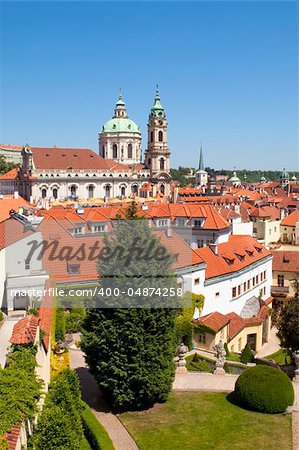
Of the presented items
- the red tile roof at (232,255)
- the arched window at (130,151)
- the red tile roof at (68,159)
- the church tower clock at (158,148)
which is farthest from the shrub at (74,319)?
the arched window at (130,151)

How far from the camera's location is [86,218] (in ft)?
162

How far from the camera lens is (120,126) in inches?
5359

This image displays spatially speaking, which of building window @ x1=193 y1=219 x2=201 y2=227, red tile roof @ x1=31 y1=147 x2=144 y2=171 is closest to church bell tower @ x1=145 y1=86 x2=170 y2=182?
red tile roof @ x1=31 y1=147 x2=144 y2=171

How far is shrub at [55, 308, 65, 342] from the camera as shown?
993 inches

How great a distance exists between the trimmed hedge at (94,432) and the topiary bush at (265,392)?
637 centimetres

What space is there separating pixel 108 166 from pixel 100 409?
326ft

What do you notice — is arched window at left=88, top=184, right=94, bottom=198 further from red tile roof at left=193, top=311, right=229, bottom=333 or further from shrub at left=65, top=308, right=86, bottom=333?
shrub at left=65, top=308, right=86, bottom=333

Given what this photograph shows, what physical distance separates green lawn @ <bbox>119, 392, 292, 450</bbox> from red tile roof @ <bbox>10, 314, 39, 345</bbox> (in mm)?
5955

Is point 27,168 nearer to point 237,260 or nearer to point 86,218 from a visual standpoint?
point 86,218

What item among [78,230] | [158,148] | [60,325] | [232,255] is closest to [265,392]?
[60,325]

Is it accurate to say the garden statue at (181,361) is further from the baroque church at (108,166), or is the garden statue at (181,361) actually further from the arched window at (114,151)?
the arched window at (114,151)

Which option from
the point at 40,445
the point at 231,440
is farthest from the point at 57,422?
the point at 231,440

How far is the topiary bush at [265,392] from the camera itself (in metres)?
21.4

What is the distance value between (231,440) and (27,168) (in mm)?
94801
